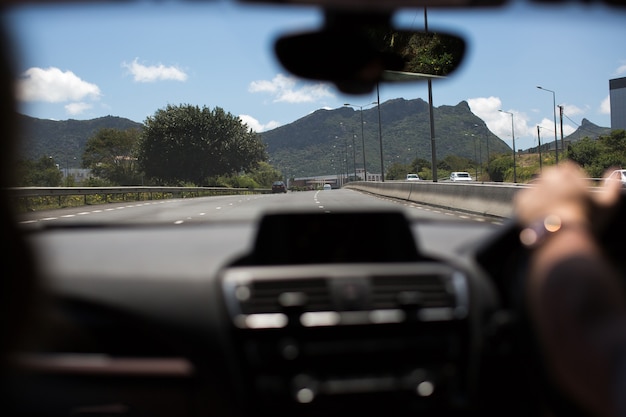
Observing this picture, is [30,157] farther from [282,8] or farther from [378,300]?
[378,300]

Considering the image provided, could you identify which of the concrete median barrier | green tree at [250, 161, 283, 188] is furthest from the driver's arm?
the concrete median barrier

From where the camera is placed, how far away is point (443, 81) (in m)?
2.94

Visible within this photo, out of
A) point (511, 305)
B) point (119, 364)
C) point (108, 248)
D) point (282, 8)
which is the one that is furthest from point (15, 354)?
point (511, 305)

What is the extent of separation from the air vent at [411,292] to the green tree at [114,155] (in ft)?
4.81

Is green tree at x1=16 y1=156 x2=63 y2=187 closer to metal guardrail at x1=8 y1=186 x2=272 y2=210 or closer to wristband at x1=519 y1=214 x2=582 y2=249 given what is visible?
metal guardrail at x1=8 y1=186 x2=272 y2=210

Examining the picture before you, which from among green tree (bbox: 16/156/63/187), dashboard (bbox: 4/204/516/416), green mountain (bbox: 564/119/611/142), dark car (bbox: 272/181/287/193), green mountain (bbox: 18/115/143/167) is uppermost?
green mountain (bbox: 18/115/143/167)

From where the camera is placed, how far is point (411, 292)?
8.13ft

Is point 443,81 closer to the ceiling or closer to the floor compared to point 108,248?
closer to the ceiling

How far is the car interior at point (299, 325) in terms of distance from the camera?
2316 mm

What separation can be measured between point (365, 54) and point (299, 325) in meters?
1.00

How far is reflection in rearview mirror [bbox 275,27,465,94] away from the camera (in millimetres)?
2371

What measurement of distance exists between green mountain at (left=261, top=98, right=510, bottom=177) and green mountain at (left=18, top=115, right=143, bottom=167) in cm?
78

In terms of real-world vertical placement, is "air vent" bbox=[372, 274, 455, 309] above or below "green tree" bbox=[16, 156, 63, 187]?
below

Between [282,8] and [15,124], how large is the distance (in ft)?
3.22
